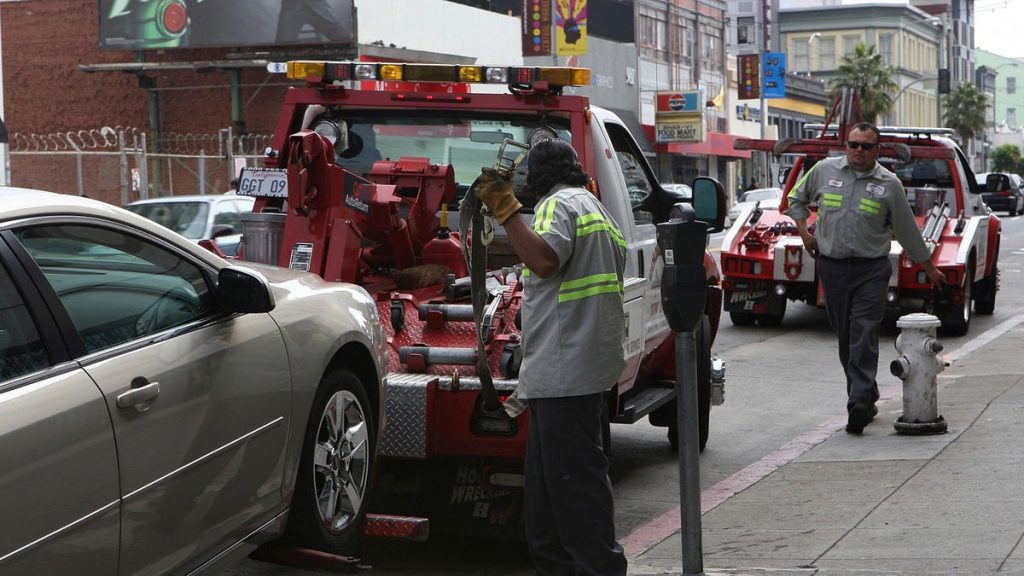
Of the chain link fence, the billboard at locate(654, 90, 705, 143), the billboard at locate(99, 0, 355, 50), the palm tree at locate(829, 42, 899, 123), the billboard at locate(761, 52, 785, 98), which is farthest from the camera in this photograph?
the palm tree at locate(829, 42, 899, 123)

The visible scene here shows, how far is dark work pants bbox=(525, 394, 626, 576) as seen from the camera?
5.45 meters

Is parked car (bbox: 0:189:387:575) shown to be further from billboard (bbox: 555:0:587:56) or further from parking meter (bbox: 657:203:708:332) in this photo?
billboard (bbox: 555:0:587:56)

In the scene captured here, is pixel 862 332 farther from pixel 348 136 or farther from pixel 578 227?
pixel 578 227


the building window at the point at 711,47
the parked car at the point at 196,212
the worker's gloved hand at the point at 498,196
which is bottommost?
the parked car at the point at 196,212

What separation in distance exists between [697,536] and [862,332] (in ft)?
13.5

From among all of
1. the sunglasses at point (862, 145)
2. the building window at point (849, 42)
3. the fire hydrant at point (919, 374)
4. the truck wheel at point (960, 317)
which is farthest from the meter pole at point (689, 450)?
the building window at point (849, 42)

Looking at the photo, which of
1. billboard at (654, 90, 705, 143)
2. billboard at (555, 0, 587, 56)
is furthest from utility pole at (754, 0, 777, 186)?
billboard at (555, 0, 587, 56)

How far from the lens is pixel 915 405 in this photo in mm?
9047

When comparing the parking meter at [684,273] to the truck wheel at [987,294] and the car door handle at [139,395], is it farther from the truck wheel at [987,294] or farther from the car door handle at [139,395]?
the truck wheel at [987,294]

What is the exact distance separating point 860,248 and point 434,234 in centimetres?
314

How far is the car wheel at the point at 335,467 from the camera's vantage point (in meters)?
5.55

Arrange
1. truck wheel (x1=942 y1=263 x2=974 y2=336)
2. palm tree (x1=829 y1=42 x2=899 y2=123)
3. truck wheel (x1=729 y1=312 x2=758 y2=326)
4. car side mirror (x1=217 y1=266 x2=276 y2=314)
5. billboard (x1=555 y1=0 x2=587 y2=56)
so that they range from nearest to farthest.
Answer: car side mirror (x1=217 y1=266 x2=276 y2=314) → truck wheel (x1=942 y1=263 x2=974 y2=336) → truck wheel (x1=729 y1=312 x2=758 y2=326) → billboard (x1=555 y1=0 x2=587 y2=56) → palm tree (x1=829 y1=42 x2=899 y2=123)

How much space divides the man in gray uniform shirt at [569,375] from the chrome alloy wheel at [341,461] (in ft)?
2.53

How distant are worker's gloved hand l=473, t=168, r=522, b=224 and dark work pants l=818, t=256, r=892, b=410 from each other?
15.1ft
